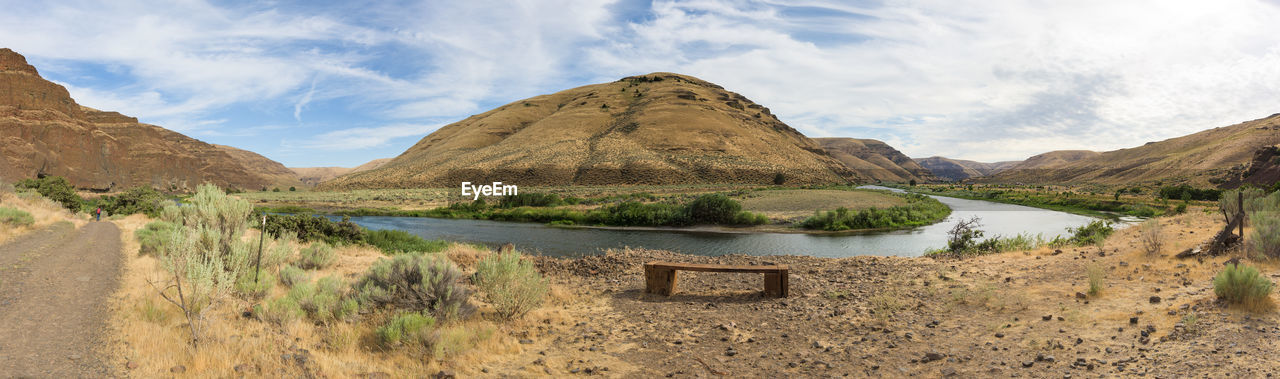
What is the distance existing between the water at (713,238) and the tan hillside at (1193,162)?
50258mm

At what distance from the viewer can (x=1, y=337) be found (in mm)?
5254

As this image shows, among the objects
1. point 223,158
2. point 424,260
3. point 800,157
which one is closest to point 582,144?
point 800,157

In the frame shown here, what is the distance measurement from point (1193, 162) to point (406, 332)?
119 meters

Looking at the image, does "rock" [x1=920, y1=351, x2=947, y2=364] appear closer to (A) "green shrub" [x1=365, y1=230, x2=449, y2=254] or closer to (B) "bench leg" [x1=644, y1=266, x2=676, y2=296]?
(B) "bench leg" [x1=644, y1=266, x2=676, y2=296]

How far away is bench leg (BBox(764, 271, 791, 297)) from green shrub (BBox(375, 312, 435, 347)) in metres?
5.68

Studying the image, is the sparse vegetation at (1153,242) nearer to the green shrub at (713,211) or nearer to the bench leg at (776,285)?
the bench leg at (776,285)

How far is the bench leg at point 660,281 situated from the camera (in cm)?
983

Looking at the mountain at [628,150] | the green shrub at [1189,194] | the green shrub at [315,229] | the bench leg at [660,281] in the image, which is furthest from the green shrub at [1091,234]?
the mountain at [628,150]

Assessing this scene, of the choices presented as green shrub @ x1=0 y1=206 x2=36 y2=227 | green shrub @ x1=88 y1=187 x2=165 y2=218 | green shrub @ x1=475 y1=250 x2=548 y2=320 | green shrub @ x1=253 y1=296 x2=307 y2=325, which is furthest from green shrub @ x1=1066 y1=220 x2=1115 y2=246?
green shrub @ x1=88 y1=187 x2=165 y2=218

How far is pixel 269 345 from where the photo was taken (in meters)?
5.64

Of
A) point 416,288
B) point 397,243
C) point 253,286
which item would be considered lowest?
point 397,243

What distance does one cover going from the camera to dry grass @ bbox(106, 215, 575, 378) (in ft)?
16.5

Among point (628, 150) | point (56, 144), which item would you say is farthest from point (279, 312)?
point (56, 144)

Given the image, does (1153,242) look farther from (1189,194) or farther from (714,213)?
(1189,194)
